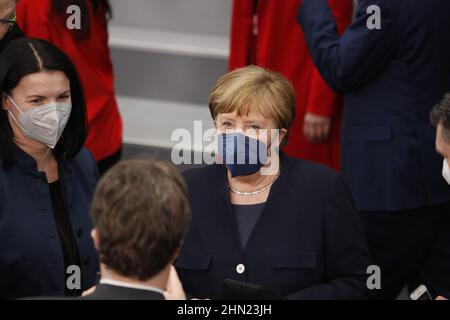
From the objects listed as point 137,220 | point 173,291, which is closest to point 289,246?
point 173,291

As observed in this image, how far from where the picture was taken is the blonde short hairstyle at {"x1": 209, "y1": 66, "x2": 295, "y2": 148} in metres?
2.45

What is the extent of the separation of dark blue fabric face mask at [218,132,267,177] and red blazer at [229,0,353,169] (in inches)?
44.4

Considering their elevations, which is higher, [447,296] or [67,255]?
[67,255]

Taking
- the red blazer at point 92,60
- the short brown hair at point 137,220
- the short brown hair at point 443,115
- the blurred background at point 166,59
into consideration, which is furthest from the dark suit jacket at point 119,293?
the blurred background at point 166,59

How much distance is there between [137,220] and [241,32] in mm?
1974

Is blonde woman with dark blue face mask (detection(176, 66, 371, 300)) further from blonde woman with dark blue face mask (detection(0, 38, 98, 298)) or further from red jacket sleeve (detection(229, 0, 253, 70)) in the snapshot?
red jacket sleeve (detection(229, 0, 253, 70))

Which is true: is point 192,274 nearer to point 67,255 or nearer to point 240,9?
point 67,255

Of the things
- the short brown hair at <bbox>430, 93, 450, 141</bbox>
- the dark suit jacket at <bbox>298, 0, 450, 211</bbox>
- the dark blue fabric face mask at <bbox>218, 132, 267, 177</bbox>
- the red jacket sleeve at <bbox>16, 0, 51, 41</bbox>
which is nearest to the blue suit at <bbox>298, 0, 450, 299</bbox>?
the dark suit jacket at <bbox>298, 0, 450, 211</bbox>

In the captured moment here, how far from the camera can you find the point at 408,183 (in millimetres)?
3184

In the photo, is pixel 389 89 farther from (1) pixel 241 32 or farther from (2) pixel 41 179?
(2) pixel 41 179

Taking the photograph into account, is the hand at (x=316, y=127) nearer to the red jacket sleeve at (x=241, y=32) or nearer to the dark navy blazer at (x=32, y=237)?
the red jacket sleeve at (x=241, y=32)

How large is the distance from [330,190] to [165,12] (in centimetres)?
257

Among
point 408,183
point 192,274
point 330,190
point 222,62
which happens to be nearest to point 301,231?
point 330,190

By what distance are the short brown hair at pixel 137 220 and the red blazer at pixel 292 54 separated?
69.4 inches
